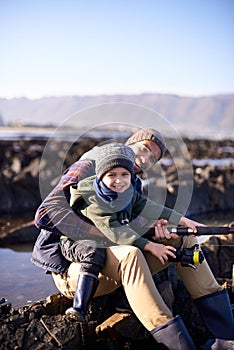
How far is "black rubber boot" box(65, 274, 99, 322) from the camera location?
3.12 meters

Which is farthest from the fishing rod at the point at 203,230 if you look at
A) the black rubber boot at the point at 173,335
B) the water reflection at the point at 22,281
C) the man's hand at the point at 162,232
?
the water reflection at the point at 22,281

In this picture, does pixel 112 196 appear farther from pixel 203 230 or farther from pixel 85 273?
pixel 203 230

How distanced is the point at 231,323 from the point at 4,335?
1.52 metres

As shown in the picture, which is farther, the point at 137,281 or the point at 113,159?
the point at 113,159

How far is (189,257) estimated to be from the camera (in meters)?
3.42

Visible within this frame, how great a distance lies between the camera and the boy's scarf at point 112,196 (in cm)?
332

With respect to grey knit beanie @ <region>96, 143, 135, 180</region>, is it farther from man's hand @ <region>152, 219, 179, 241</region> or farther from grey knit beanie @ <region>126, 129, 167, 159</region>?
grey knit beanie @ <region>126, 129, 167, 159</region>

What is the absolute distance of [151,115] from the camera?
13.8 ft

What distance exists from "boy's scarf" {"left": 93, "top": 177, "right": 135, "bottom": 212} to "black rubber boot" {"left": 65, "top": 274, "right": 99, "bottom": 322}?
0.50m

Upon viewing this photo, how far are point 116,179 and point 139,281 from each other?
69 centimetres

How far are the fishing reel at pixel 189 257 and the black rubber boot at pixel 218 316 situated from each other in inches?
9.9

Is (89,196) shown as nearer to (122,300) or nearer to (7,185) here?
(122,300)

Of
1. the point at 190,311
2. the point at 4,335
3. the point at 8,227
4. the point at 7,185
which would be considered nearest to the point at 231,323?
the point at 190,311

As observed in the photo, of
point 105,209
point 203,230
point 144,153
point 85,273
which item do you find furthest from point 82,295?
point 144,153
